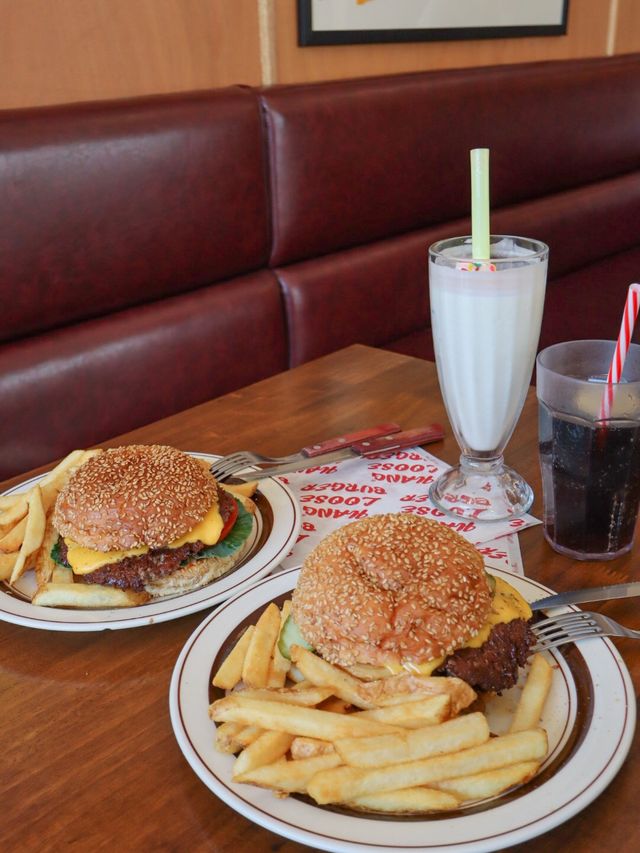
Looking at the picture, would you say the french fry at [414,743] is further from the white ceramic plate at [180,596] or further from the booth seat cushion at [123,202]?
the booth seat cushion at [123,202]

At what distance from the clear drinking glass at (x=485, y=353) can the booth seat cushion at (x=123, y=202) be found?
1.21 meters

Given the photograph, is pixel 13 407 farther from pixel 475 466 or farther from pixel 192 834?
pixel 192 834

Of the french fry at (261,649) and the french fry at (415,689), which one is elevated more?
the french fry at (415,689)

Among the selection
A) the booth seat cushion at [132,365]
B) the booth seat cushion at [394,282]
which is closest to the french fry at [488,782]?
the booth seat cushion at [132,365]

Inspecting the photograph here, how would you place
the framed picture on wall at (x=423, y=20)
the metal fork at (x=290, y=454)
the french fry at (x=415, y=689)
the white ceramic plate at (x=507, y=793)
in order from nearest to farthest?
the white ceramic plate at (x=507, y=793)
the french fry at (x=415, y=689)
the metal fork at (x=290, y=454)
the framed picture on wall at (x=423, y=20)

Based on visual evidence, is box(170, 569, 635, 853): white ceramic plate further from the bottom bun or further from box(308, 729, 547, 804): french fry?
the bottom bun

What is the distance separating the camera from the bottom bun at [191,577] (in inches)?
44.3

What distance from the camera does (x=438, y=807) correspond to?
0.72 metres

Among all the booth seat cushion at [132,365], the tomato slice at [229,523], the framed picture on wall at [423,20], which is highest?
the framed picture on wall at [423,20]

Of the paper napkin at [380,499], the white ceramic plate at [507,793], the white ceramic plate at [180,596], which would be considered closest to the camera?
the white ceramic plate at [507,793]

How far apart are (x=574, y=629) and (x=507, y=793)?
250 mm

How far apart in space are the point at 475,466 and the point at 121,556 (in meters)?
0.58

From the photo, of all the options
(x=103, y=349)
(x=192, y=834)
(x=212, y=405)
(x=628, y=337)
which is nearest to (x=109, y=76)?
(x=103, y=349)

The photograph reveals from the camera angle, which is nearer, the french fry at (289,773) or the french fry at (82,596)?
the french fry at (289,773)
